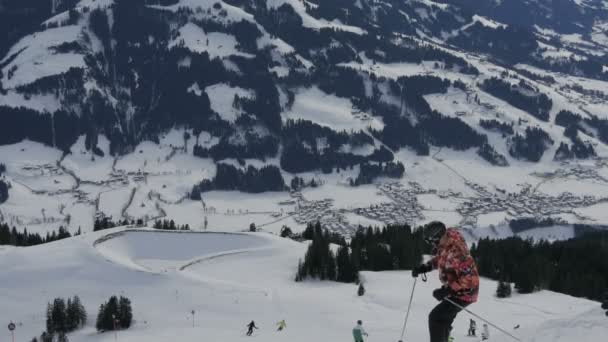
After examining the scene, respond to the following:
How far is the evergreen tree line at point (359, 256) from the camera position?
8681cm

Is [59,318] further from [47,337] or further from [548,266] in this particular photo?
[548,266]

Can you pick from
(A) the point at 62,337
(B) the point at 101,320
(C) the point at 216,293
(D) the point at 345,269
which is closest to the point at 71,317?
(B) the point at 101,320

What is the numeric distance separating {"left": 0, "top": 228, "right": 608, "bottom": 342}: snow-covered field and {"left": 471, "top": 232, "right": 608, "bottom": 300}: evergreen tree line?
6.01m

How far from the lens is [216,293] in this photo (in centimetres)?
7381

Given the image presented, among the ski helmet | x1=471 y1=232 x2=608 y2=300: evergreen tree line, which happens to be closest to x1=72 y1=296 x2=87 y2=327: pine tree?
x1=471 y1=232 x2=608 y2=300: evergreen tree line

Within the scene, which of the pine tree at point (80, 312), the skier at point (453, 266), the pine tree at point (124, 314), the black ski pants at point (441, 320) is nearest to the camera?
the skier at point (453, 266)

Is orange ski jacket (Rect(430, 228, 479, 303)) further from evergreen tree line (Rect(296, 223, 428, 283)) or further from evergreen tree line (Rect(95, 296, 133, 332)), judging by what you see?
evergreen tree line (Rect(296, 223, 428, 283))

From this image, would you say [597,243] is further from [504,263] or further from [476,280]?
[476,280]

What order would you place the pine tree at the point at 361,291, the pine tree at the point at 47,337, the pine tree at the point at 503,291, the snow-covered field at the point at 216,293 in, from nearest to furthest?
the snow-covered field at the point at 216,293 → the pine tree at the point at 47,337 → the pine tree at the point at 361,291 → the pine tree at the point at 503,291

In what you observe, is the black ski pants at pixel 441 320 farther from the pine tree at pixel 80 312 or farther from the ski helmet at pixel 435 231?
the pine tree at pixel 80 312

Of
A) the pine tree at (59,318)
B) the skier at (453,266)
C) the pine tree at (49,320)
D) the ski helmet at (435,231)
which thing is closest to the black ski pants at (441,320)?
the skier at (453,266)

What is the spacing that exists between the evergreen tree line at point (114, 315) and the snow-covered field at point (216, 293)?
1.55 meters

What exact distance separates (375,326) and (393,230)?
78.6 metres

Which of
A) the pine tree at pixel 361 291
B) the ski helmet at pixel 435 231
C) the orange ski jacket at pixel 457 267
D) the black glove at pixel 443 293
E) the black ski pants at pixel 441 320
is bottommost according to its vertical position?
the pine tree at pixel 361 291
